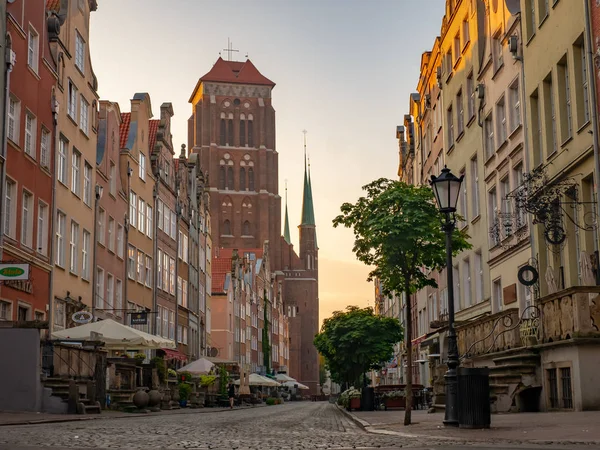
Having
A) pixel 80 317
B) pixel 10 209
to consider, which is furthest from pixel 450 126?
pixel 10 209

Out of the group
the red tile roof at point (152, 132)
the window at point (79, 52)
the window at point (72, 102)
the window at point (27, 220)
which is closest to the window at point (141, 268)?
the red tile roof at point (152, 132)

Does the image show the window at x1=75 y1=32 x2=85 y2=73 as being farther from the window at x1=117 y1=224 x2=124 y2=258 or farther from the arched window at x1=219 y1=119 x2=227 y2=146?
the arched window at x1=219 y1=119 x2=227 y2=146

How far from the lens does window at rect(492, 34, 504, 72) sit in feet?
98.5

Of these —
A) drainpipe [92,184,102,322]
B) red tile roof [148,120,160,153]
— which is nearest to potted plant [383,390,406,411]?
drainpipe [92,184,102,322]

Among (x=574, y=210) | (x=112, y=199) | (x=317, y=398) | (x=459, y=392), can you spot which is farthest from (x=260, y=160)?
(x=459, y=392)

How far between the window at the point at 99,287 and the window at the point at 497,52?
1784 cm

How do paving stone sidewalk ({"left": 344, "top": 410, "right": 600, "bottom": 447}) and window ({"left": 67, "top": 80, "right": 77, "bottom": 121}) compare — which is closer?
paving stone sidewalk ({"left": 344, "top": 410, "right": 600, "bottom": 447})

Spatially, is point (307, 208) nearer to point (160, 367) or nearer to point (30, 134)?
point (160, 367)

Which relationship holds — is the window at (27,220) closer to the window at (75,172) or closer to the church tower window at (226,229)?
the window at (75,172)

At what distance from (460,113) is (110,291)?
16445mm

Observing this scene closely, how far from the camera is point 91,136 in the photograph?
37.7 metres

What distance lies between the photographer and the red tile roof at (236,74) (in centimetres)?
12156

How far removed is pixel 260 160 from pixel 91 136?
82260 mm

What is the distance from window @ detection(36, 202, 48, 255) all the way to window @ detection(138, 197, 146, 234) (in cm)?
1461
